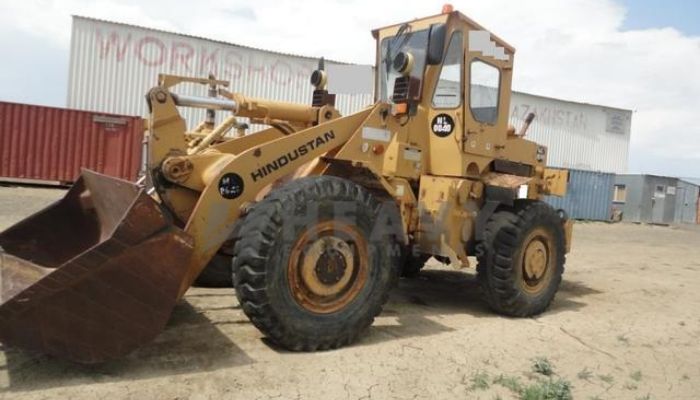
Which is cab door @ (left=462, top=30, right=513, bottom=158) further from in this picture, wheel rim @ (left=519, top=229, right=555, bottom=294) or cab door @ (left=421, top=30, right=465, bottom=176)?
wheel rim @ (left=519, top=229, right=555, bottom=294)

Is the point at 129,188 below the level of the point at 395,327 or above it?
above

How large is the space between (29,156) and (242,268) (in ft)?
49.0

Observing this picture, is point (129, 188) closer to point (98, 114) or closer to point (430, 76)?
point (430, 76)

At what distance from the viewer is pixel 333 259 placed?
14.7 ft

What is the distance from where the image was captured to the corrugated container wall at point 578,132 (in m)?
25.6

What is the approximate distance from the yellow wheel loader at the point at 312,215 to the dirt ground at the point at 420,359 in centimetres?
23

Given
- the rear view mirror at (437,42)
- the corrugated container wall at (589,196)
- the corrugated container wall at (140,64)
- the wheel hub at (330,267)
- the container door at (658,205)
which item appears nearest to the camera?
the wheel hub at (330,267)

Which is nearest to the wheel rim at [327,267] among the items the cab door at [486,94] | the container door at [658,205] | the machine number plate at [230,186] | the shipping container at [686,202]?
the machine number plate at [230,186]

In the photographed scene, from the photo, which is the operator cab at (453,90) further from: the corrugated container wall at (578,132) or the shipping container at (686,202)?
the shipping container at (686,202)

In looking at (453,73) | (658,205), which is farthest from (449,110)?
(658,205)

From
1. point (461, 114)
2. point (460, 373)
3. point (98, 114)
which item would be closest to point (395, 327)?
point (460, 373)

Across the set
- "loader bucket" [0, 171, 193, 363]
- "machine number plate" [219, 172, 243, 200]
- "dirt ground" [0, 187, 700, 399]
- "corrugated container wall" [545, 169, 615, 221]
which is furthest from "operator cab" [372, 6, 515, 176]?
"corrugated container wall" [545, 169, 615, 221]

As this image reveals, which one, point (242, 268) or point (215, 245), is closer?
point (242, 268)

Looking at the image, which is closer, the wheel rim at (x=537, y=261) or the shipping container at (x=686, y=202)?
the wheel rim at (x=537, y=261)
